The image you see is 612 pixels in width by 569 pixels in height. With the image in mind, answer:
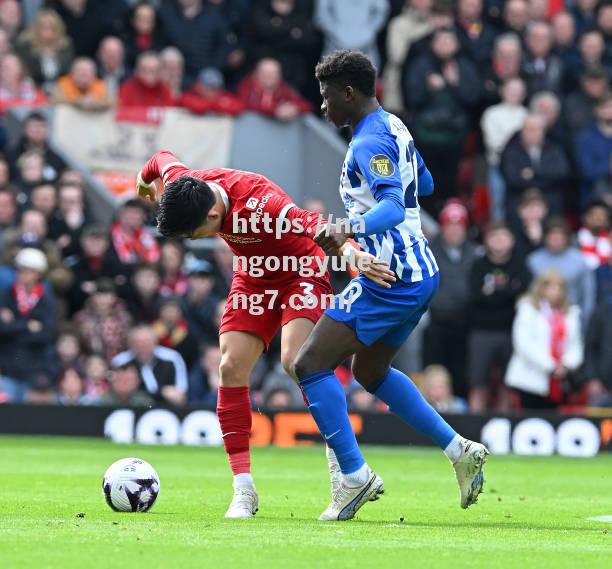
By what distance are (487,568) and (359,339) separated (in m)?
2.19

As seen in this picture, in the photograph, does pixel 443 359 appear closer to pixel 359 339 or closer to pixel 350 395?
pixel 350 395

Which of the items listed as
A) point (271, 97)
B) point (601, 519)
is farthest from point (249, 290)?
point (271, 97)

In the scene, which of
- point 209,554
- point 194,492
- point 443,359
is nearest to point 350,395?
point 443,359

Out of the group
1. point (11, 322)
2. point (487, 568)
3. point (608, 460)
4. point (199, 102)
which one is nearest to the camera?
point (487, 568)

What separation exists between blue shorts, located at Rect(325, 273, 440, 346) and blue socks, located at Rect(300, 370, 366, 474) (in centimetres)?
29

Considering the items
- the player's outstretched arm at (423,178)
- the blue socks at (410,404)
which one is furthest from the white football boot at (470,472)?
the player's outstretched arm at (423,178)

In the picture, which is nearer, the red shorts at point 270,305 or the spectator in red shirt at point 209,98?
the red shorts at point 270,305

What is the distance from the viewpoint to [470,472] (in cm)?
812

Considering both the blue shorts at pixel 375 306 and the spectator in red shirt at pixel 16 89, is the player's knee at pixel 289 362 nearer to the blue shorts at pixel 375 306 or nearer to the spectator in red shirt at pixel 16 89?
the blue shorts at pixel 375 306

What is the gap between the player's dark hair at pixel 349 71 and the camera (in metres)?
7.84

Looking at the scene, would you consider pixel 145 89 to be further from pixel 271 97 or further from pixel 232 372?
pixel 232 372

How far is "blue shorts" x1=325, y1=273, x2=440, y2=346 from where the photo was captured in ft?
25.6

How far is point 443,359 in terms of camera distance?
52.4 ft

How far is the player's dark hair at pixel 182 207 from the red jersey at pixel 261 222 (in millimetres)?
237
